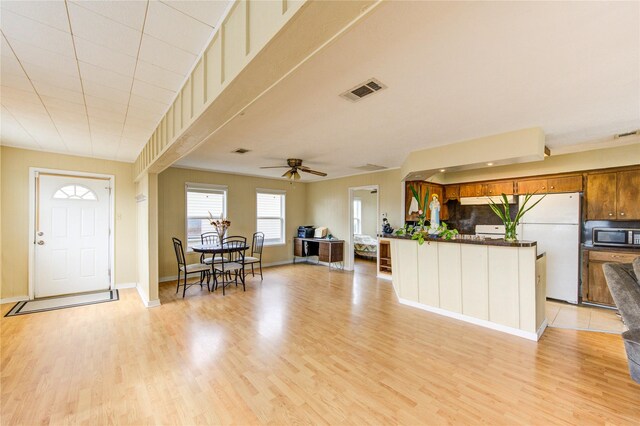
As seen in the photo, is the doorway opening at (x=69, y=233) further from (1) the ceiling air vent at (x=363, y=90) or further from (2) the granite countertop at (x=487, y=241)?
(2) the granite countertop at (x=487, y=241)

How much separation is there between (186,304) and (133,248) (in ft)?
6.52

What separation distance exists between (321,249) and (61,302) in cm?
506

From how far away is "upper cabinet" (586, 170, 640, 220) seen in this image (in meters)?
3.83

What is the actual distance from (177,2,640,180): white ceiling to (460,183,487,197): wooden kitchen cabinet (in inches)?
59.5

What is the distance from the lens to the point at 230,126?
10.5 feet

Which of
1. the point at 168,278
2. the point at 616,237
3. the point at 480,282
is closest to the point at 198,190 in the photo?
the point at 168,278

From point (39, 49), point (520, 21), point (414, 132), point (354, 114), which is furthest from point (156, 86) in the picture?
point (414, 132)

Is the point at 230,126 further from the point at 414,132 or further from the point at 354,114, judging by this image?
the point at 414,132

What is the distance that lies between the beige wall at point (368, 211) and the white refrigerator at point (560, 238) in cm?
459

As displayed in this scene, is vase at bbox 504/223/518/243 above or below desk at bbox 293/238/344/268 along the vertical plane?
above

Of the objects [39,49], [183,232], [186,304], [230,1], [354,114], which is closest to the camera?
[230,1]

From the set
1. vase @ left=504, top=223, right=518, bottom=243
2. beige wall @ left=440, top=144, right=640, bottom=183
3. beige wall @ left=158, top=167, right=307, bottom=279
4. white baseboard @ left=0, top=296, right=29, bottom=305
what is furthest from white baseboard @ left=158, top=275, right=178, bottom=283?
beige wall @ left=440, top=144, right=640, bottom=183

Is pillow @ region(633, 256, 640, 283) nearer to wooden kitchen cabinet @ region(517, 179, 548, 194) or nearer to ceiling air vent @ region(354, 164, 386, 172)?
wooden kitchen cabinet @ region(517, 179, 548, 194)

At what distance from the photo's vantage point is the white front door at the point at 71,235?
434cm
